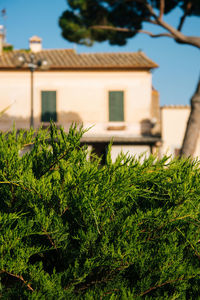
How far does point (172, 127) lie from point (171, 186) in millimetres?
19014

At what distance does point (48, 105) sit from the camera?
20812 mm

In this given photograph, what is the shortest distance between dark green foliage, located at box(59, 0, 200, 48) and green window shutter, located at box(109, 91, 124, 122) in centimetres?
357

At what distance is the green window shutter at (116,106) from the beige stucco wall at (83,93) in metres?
0.21

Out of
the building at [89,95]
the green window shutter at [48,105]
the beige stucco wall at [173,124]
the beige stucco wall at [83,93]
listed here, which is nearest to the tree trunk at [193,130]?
the beige stucco wall at [173,124]

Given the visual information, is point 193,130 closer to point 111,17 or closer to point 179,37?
point 179,37

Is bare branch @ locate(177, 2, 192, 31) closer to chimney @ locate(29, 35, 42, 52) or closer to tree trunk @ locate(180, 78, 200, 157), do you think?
tree trunk @ locate(180, 78, 200, 157)

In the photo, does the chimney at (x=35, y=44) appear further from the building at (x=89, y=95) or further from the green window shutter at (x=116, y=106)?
the green window shutter at (x=116, y=106)

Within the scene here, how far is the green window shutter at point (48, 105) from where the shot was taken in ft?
68.1

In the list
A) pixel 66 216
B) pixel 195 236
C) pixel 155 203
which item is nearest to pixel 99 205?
pixel 66 216

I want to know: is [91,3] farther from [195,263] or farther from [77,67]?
[195,263]

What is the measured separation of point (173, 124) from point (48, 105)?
663cm

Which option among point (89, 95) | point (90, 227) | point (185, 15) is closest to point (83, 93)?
point (89, 95)

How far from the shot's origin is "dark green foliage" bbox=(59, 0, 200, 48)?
17.1 meters

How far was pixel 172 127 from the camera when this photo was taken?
20.2m
